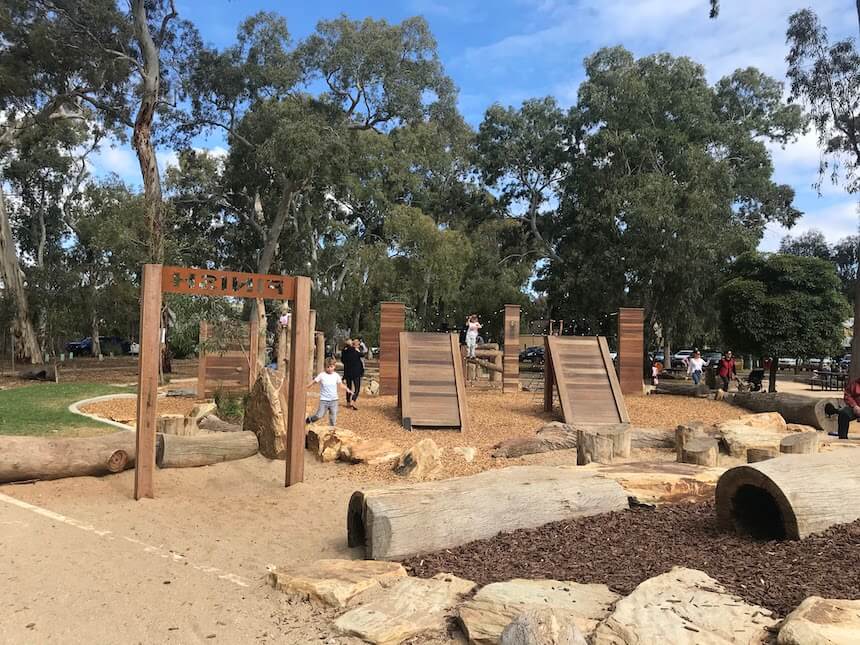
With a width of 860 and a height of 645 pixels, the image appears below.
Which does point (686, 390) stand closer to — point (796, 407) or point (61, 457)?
point (796, 407)

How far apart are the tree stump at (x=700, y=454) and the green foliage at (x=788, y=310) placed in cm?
1389

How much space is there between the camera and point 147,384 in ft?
22.6

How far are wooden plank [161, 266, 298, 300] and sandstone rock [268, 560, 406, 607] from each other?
340 centimetres

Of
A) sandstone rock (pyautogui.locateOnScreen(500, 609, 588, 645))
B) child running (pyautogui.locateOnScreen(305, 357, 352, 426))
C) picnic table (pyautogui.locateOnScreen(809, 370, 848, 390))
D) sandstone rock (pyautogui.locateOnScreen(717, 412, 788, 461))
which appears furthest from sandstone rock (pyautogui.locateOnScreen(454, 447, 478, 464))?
picnic table (pyautogui.locateOnScreen(809, 370, 848, 390))

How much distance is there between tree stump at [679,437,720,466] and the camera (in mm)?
7484

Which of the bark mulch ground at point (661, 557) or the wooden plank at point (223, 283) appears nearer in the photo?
the bark mulch ground at point (661, 557)

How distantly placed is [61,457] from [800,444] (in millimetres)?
8010

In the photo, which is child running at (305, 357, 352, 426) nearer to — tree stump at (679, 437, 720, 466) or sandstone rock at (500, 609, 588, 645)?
tree stump at (679, 437, 720, 466)

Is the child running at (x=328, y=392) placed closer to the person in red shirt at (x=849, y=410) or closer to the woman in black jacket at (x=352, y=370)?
the woman in black jacket at (x=352, y=370)

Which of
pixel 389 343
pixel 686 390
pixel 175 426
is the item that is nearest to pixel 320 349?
pixel 389 343

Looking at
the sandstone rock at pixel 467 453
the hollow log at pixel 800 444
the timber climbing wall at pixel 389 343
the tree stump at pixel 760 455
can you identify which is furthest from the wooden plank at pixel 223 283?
the timber climbing wall at pixel 389 343

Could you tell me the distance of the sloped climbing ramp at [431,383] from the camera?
11.6m

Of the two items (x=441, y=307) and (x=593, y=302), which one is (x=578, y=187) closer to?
(x=593, y=302)

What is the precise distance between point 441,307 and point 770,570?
3502 centimetres
